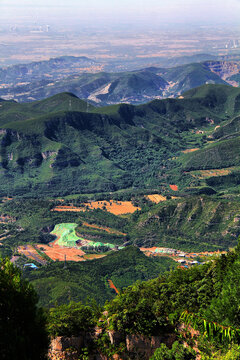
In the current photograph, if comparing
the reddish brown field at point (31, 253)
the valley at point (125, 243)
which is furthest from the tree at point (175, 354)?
the reddish brown field at point (31, 253)

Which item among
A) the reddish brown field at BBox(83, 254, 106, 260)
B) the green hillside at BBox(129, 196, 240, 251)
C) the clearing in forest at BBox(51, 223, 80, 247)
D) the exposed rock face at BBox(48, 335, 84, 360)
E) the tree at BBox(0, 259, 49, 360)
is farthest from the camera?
the clearing in forest at BBox(51, 223, 80, 247)

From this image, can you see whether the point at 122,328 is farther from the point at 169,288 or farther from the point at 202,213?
the point at 202,213

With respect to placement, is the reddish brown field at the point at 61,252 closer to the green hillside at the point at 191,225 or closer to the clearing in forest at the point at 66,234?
the clearing in forest at the point at 66,234

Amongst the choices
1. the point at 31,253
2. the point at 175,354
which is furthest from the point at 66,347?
the point at 31,253

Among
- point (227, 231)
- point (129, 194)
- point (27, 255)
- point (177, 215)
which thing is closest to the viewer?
point (27, 255)

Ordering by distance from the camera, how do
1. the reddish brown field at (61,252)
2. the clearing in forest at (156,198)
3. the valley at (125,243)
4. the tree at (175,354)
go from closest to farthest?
the tree at (175,354)
the valley at (125,243)
the reddish brown field at (61,252)
the clearing in forest at (156,198)

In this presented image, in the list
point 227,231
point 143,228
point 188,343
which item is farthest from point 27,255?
point 188,343

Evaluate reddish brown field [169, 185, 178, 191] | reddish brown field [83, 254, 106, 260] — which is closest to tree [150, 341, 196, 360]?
reddish brown field [83, 254, 106, 260]

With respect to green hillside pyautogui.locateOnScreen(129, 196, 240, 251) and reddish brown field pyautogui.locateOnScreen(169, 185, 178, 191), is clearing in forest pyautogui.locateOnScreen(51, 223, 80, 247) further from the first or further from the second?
reddish brown field pyautogui.locateOnScreen(169, 185, 178, 191)

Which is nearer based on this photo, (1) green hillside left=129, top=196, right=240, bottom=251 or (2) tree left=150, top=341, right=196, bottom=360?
(2) tree left=150, top=341, right=196, bottom=360
